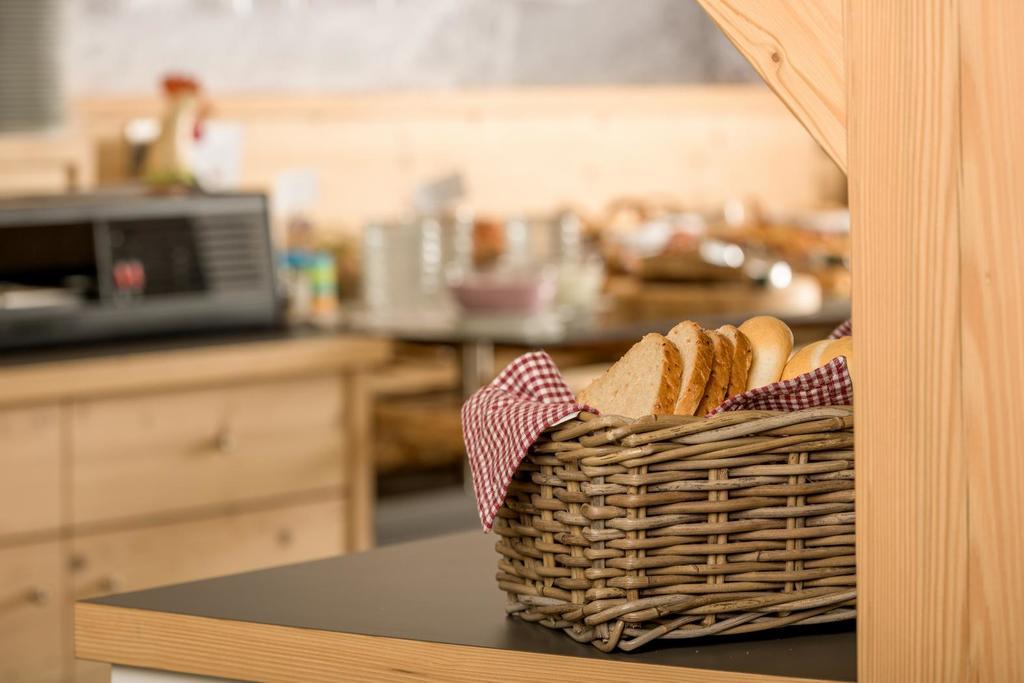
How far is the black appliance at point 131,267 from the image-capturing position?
117 inches

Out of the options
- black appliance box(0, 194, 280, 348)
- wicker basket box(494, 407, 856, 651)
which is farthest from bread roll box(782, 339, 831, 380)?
black appliance box(0, 194, 280, 348)

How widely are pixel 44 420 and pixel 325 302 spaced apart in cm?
109

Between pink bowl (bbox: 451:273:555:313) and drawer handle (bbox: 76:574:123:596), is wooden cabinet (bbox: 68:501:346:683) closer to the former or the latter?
drawer handle (bbox: 76:574:123:596)

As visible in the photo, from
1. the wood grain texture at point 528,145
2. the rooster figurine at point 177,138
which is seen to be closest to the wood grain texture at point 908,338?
the rooster figurine at point 177,138

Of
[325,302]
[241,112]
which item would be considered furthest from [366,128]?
[325,302]

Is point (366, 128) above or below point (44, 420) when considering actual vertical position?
above

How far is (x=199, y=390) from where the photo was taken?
9.70ft

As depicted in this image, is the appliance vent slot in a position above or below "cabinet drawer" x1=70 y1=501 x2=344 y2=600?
above

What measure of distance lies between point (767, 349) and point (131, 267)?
2057 mm

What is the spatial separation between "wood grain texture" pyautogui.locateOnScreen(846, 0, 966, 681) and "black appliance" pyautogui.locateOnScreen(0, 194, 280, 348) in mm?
2167

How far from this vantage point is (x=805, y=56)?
1126 millimetres

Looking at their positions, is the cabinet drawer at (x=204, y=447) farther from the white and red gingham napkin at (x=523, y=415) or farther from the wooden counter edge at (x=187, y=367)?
the white and red gingham napkin at (x=523, y=415)

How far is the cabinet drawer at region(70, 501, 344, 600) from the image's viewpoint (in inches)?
112

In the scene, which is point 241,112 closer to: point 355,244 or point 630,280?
point 355,244
